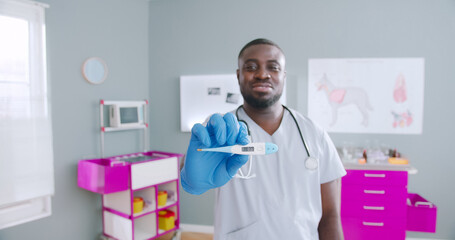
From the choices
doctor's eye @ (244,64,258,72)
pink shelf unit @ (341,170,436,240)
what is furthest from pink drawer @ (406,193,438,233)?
doctor's eye @ (244,64,258,72)

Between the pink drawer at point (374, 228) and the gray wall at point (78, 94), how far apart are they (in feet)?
7.05

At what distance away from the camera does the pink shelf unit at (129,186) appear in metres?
2.13

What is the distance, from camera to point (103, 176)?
6.84 feet

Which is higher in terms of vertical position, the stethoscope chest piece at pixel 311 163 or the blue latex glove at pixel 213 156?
the blue latex glove at pixel 213 156

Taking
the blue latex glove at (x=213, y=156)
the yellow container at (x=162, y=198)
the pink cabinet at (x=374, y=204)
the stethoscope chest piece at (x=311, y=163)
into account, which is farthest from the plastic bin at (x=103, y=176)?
the pink cabinet at (x=374, y=204)

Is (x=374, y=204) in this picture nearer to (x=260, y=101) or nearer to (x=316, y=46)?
(x=316, y=46)

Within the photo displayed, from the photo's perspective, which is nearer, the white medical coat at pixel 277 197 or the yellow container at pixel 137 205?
Result: the white medical coat at pixel 277 197

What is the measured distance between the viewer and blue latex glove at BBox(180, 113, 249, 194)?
78 centimetres

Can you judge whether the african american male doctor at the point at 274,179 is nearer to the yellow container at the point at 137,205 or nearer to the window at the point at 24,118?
the yellow container at the point at 137,205

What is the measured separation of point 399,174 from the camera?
7.45 ft

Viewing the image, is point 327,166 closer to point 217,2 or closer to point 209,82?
point 209,82

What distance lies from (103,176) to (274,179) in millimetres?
1508

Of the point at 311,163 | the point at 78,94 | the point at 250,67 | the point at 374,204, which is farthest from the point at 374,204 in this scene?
the point at 78,94

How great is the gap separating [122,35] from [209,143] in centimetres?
239
